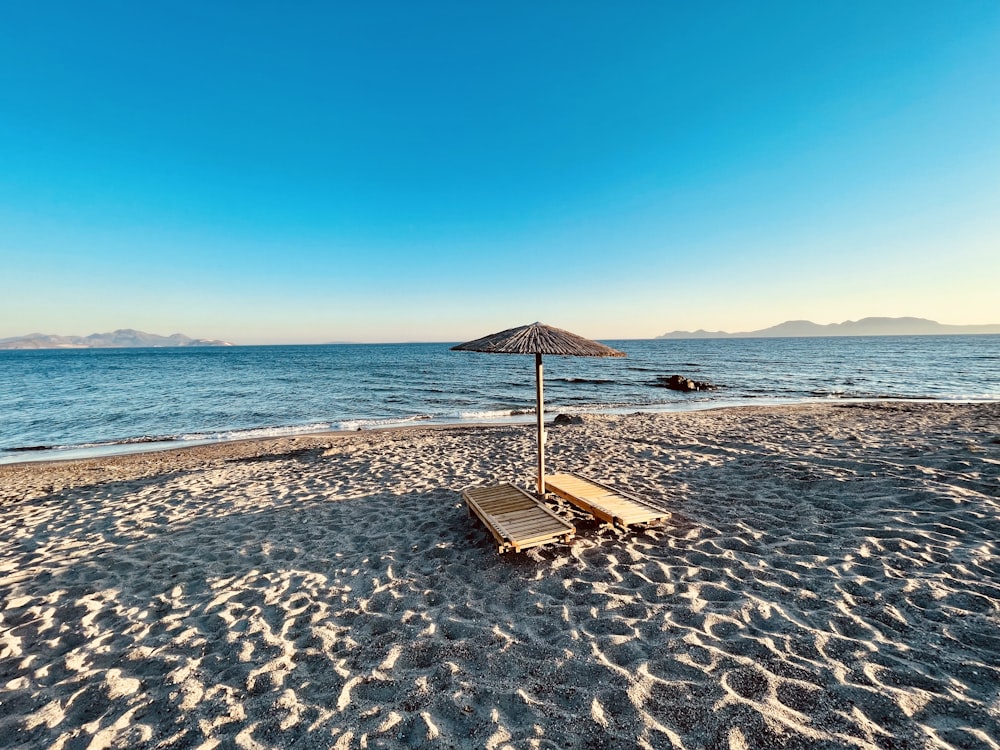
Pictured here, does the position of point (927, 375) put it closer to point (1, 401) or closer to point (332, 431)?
point (332, 431)

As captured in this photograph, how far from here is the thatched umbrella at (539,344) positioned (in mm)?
5965

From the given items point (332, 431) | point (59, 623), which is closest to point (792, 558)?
point (59, 623)

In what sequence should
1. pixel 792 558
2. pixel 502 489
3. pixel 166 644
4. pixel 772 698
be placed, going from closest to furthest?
pixel 772 698 → pixel 166 644 → pixel 792 558 → pixel 502 489

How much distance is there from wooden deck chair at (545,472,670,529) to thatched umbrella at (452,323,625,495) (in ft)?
1.68

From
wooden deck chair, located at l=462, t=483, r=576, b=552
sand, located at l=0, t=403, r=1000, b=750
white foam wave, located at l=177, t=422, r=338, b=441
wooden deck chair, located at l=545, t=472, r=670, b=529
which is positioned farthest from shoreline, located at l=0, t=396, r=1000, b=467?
wooden deck chair, located at l=462, t=483, r=576, b=552

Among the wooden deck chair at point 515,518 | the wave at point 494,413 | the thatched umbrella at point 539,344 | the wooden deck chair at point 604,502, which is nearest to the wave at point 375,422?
the wave at point 494,413

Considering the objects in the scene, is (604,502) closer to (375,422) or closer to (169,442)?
(375,422)

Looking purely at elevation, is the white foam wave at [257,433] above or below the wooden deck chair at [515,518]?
below

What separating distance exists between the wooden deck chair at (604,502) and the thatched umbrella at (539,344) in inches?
20.2

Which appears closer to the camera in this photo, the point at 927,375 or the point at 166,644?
the point at 166,644

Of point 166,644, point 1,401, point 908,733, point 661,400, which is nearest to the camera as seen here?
point 908,733

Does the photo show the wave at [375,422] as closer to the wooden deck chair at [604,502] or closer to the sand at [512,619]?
the sand at [512,619]

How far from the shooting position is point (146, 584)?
16.1ft

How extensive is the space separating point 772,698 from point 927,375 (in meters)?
44.7
